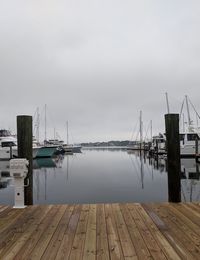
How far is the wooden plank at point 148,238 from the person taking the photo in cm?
311

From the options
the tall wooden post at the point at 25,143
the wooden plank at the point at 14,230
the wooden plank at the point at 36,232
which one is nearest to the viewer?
the wooden plank at the point at 36,232

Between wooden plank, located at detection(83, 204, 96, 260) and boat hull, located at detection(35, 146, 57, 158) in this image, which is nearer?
wooden plank, located at detection(83, 204, 96, 260)

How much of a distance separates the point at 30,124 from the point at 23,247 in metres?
A: 3.19

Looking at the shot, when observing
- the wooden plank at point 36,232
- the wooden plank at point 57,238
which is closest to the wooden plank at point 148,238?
the wooden plank at point 57,238

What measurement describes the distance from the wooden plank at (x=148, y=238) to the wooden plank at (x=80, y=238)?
77cm

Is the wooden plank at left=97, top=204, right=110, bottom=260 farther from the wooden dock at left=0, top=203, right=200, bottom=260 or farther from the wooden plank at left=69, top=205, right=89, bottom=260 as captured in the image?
the wooden plank at left=69, top=205, right=89, bottom=260

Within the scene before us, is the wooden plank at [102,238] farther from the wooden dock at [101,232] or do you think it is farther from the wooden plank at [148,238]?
the wooden plank at [148,238]

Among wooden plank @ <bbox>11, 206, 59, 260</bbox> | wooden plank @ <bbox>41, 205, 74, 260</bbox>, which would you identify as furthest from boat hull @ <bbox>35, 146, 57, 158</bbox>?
wooden plank @ <bbox>41, 205, 74, 260</bbox>

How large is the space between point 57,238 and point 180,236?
157 centimetres

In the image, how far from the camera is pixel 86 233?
392cm

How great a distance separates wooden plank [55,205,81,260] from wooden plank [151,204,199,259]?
1295 millimetres

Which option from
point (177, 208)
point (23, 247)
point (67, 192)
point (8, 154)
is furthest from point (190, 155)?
point (23, 247)

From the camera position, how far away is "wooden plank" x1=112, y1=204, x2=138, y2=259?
3.15 metres

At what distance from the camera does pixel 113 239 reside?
3.64m
